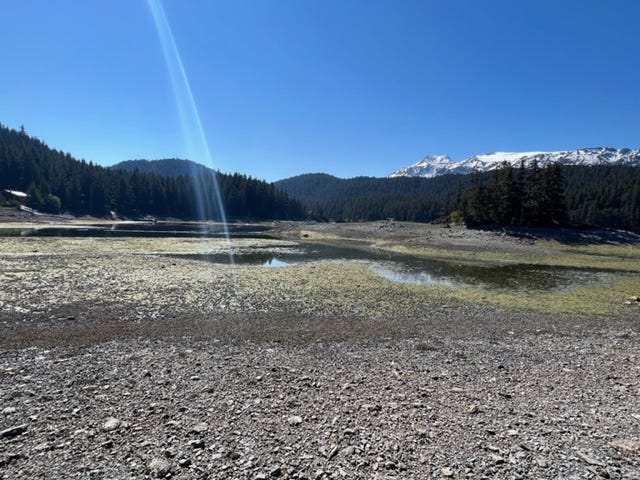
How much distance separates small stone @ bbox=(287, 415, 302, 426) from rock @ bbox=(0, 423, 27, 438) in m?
5.36

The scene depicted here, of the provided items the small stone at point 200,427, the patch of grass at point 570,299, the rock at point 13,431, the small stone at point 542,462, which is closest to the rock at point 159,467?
the small stone at point 200,427

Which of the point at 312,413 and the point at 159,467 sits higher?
the point at 159,467

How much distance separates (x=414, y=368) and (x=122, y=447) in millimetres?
7956

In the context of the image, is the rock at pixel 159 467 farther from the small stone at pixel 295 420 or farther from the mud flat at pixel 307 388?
the small stone at pixel 295 420

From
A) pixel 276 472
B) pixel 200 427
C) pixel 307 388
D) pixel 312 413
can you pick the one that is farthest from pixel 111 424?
pixel 307 388

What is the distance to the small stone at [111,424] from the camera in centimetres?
686

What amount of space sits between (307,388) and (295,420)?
5.05 feet

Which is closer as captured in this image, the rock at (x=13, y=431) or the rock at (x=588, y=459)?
the rock at (x=588, y=459)

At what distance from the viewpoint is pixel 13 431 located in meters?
6.61

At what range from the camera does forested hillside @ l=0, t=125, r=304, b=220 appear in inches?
5039

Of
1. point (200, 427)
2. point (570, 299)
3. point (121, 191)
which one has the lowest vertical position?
point (570, 299)

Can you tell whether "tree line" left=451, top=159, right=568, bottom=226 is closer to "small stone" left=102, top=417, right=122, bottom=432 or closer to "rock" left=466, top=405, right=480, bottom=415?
"rock" left=466, top=405, right=480, bottom=415

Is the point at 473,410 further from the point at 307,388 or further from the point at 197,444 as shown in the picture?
the point at 197,444

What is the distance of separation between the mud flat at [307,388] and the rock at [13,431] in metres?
0.03
